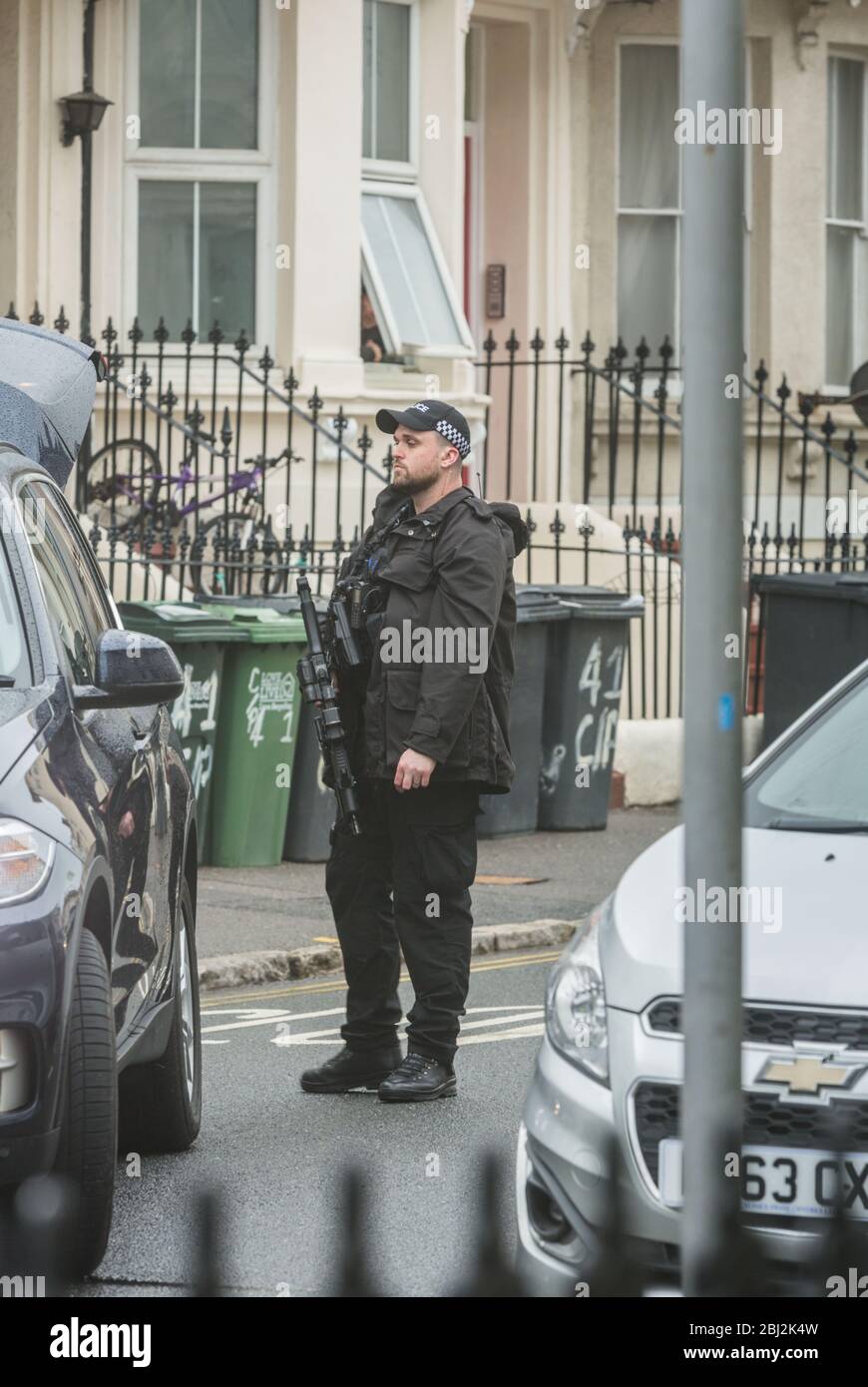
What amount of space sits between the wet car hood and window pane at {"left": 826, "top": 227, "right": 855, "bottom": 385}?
15772 mm

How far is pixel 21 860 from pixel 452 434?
293cm

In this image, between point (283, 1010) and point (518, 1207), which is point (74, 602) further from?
point (283, 1010)

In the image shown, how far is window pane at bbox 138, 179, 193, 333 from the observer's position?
15938mm

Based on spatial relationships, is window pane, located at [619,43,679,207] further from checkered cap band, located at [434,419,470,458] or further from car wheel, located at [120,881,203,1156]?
car wheel, located at [120,881,203,1156]

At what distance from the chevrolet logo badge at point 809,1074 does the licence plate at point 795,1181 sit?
12 centimetres

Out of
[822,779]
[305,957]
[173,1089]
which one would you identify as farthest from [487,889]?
[822,779]

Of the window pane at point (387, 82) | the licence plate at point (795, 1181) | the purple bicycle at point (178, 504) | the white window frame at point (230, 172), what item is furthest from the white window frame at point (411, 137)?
the licence plate at point (795, 1181)

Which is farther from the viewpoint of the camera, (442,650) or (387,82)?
(387,82)

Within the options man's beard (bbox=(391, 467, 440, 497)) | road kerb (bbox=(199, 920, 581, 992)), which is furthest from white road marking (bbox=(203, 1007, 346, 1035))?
man's beard (bbox=(391, 467, 440, 497))

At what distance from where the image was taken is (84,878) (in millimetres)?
5027

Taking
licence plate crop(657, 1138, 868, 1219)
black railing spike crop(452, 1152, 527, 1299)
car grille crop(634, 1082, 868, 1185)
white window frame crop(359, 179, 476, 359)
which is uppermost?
white window frame crop(359, 179, 476, 359)

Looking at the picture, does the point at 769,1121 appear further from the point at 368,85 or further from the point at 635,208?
the point at 635,208

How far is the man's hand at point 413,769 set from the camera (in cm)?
710

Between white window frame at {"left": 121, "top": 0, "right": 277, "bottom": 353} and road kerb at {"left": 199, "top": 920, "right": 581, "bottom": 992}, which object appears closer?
road kerb at {"left": 199, "top": 920, "right": 581, "bottom": 992}
